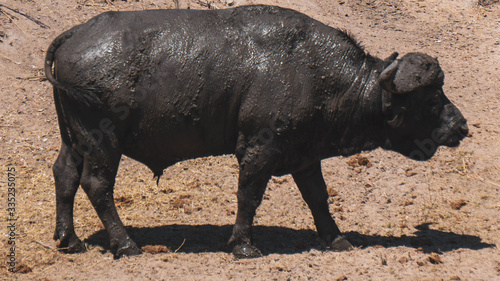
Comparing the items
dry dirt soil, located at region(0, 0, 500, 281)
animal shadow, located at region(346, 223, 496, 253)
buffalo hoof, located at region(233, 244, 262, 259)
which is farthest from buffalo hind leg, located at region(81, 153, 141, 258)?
animal shadow, located at region(346, 223, 496, 253)

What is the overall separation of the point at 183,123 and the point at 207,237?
144 cm

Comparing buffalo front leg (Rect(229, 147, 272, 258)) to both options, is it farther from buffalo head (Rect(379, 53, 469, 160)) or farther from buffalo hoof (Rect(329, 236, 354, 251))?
buffalo head (Rect(379, 53, 469, 160))

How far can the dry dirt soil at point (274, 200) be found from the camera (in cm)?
633

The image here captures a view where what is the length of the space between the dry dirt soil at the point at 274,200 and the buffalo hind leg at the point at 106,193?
131 millimetres

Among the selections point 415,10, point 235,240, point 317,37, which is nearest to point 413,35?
point 415,10

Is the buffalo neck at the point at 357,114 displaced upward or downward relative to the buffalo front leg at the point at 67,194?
upward

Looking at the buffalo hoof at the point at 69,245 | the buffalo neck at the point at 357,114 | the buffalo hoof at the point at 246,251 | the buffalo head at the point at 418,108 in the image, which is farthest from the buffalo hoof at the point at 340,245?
the buffalo hoof at the point at 69,245

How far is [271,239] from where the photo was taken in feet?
23.4

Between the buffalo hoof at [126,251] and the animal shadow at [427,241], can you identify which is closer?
the buffalo hoof at [126,251]

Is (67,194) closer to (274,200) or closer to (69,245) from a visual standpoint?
(69,245)

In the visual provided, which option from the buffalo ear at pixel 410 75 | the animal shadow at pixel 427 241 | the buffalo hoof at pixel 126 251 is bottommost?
the animal shadow at pixel 427 241

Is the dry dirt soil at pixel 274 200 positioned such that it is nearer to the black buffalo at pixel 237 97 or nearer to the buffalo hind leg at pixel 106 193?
the buffalo hind leg at pixel 106 193

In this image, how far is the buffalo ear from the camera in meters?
6.28

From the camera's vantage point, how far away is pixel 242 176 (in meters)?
6.45
